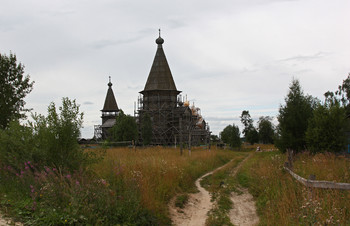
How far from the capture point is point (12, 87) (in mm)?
21234

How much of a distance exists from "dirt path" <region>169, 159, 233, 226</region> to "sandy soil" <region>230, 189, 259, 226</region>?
792mm

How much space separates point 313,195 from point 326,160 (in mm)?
4240

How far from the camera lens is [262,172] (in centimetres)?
1204

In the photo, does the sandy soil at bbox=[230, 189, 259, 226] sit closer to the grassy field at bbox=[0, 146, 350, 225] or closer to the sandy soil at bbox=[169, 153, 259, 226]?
the sandy soil at bbox=[169, 153, 259, 226]

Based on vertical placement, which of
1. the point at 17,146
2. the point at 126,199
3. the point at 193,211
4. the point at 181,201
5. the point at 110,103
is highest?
the point at 110,103

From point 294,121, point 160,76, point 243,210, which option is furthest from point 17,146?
point 160,76

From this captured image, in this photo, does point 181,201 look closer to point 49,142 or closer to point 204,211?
point 204,211

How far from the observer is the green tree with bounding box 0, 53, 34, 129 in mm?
20297

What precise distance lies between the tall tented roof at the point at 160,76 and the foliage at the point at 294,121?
81.0 feet

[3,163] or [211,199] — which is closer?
[3,163]

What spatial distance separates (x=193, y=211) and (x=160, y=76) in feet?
126

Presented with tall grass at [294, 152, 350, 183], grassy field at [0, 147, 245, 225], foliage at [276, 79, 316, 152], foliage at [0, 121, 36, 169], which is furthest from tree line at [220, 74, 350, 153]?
foliage at [0, 121, 36, 169]

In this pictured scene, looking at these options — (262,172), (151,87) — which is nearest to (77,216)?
(262,172)

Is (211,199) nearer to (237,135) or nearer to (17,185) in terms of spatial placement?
(17,185)
